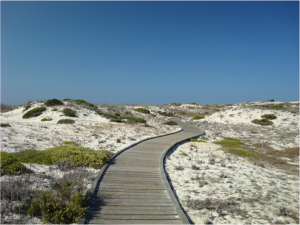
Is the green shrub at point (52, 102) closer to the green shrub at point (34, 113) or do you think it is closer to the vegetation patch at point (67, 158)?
the green shrub at point (34, 113)

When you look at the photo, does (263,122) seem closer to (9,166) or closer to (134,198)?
(134,198)

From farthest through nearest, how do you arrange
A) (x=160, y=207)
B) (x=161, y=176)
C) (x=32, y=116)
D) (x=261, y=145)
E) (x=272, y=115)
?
(x=272, y=115), (x=32, y=116), (x=261, y=145), (x=161, y=176), (x=160, y=207)

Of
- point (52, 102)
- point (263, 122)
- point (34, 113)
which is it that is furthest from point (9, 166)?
point (263, 122)

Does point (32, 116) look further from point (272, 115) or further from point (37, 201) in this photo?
point (272, 115)

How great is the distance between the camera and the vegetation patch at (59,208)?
4598 millimetres

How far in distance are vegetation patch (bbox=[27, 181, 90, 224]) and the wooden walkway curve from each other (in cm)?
27

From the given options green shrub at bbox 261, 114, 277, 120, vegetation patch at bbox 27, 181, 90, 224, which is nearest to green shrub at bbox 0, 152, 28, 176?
vegetation patch at bbox 27, 181, 90, 224

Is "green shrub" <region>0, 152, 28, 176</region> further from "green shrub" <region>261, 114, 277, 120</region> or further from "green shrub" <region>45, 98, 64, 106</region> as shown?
"green shrub" <region>261, 114, 277, 120</region>

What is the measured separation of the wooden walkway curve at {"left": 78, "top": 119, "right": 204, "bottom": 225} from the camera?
16.1ft

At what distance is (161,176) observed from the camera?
767 centimetres

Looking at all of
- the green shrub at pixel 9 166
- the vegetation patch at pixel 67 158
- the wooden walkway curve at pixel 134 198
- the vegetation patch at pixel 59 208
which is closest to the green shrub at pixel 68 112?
the vegetation patch at pixel 67 158

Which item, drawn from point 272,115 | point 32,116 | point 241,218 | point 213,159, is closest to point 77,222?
point 241,218

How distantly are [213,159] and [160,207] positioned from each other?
654 centimetres

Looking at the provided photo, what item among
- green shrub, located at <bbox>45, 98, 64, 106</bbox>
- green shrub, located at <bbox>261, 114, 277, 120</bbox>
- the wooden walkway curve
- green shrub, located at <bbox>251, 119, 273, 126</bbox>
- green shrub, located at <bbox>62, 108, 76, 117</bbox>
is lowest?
the wooden walkway curve
